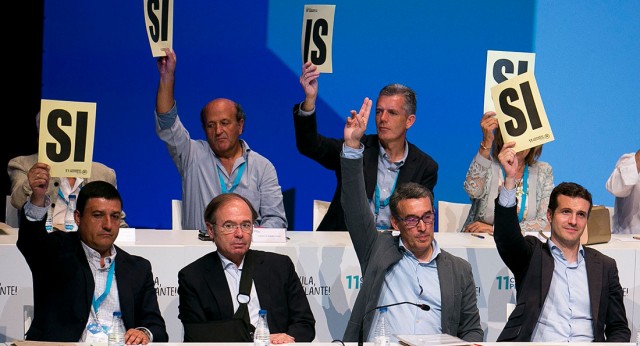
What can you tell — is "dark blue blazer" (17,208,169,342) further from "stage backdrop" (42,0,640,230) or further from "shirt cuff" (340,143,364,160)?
"stage backdrop" (42,0,640,230)

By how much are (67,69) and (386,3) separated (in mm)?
2660

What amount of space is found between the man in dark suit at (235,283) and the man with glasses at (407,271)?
0.95 ft

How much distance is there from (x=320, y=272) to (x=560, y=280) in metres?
1.26

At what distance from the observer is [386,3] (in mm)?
8398

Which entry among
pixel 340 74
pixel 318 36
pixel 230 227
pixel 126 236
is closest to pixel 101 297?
pixel 230 227

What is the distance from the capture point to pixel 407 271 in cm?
473

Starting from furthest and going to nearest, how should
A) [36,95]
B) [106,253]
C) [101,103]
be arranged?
[101,103], [36,95], [106,253]

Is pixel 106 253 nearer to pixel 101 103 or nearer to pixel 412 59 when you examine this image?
pixel 101 103

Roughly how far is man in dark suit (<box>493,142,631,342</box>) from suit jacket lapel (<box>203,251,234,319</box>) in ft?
4.23

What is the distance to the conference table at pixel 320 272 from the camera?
507 centimetres

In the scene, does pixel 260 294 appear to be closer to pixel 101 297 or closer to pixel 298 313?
pixel 298 313

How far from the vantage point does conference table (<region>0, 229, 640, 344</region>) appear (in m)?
5.07

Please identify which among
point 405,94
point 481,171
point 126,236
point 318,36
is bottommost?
point 126,236

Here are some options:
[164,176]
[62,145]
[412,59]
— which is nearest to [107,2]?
[164,176]
